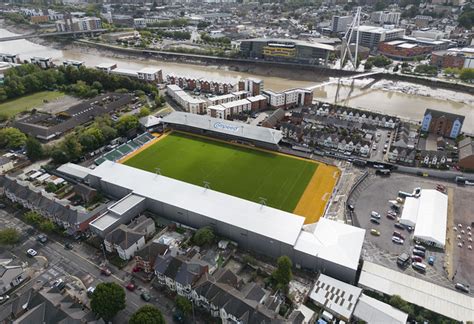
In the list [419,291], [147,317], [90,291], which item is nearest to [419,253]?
[419,291]

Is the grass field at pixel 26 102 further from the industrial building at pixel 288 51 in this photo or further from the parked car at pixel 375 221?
the parked car at pixel 375 221

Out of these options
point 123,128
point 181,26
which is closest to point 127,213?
point 123,128

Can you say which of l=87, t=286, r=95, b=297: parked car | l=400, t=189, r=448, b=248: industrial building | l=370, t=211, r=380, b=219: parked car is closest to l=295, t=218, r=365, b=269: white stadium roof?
l=370, t=211, r=380, b=219: parked car

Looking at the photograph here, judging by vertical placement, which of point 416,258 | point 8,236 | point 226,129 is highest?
point 226,129

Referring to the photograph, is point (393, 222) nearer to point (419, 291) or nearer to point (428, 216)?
point (428, 216)

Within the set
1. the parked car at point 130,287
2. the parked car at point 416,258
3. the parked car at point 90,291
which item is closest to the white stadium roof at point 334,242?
the parked car at point 416,258

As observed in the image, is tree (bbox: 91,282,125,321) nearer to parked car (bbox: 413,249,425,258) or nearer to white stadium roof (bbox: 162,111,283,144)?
parked car (bbox: 413,249,425,258)

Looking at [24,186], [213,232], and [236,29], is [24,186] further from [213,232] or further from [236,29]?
[236,29]
